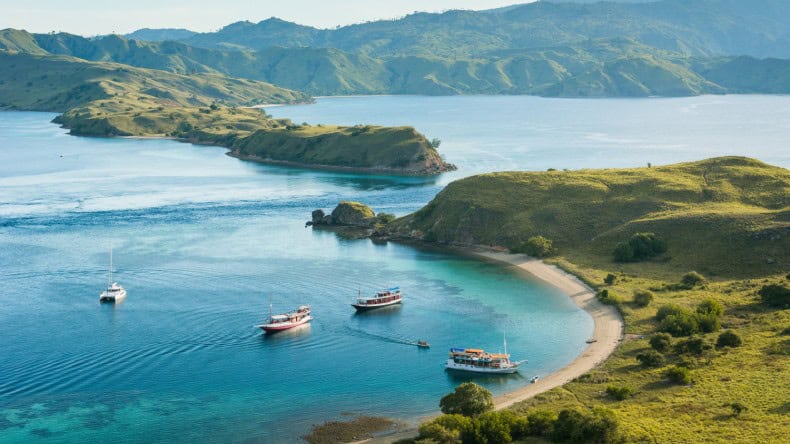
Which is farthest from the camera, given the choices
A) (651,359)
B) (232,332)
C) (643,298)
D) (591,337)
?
(643,298)

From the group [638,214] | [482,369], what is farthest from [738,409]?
[638,214]

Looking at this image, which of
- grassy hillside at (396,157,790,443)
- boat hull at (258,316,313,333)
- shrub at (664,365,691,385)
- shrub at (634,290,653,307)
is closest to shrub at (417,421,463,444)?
grassy hillside at (396,157,790,443)

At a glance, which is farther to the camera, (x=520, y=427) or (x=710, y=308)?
(x=710, y=308)

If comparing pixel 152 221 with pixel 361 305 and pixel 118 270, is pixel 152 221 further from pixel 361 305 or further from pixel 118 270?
pixel 361 305

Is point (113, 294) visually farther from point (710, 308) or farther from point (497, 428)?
point (710, 308)

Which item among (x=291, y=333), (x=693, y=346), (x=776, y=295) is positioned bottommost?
(x=291, y=333)

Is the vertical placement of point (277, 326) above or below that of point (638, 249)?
below

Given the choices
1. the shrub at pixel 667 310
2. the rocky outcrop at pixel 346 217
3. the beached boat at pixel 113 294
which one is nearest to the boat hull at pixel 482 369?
the shrub at pixel 667 310

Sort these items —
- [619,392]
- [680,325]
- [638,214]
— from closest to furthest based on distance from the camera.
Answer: [619,392] → [680,325] → [638,214]
